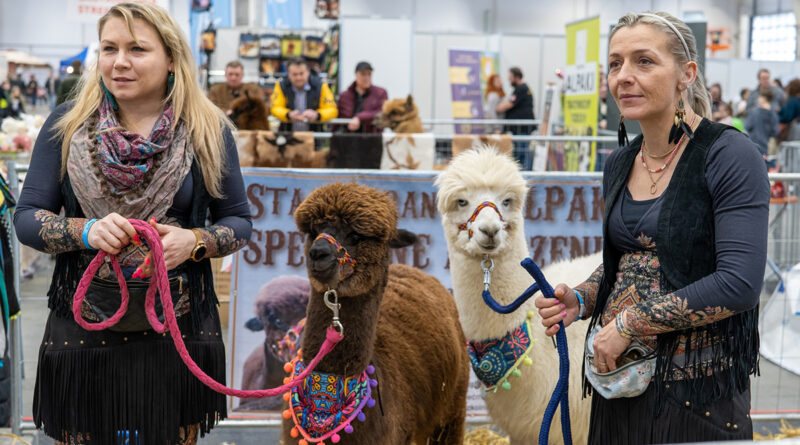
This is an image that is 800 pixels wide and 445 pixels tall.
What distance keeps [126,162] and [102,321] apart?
1.42ft

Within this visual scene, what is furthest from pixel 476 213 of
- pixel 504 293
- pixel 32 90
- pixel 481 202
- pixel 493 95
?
pixel 32 90

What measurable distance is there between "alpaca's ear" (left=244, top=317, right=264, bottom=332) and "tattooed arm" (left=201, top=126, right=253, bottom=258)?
74.8 inches

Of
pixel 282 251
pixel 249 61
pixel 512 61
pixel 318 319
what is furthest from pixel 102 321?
pixel 512 61

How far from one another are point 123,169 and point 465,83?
13677 mm

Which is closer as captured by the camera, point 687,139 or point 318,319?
point 687,139

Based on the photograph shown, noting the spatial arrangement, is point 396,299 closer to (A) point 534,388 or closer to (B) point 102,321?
(A) point 534,388

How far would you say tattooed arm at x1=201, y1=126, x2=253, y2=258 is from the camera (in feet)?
7.06

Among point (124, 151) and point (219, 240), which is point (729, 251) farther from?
point (124, 151)

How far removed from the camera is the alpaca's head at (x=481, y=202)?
3.05 metres

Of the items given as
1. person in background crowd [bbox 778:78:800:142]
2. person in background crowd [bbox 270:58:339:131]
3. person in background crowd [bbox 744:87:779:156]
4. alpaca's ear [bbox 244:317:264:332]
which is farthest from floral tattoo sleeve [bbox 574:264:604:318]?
person in background crowd [bbox 778:78:800:142]

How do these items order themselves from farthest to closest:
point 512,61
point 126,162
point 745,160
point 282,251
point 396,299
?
point 512,61, point 282,251, point 396,299, point 126,162, point 745,160

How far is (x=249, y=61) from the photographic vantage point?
13.1 meters

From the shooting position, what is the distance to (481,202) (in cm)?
314

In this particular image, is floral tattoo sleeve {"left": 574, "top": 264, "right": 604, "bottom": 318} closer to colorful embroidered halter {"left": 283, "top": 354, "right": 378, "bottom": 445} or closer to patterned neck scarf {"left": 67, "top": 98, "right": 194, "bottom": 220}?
colorful embroidered halter {"left": 283, "top": 354, "right": 378, "bottom": 445}
